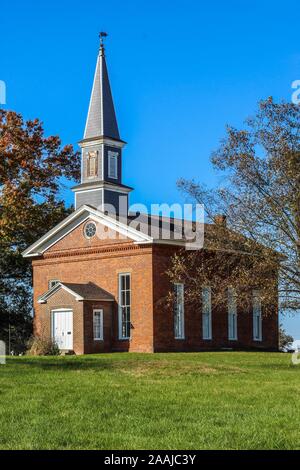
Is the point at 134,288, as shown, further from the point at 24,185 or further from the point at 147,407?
the point at 147,407

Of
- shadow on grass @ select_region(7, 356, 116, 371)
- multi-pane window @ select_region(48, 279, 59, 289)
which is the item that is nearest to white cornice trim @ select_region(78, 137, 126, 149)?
multi-pane window @ select_region(48, 279, 59, 289)

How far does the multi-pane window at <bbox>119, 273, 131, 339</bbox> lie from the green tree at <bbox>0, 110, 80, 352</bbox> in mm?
8002

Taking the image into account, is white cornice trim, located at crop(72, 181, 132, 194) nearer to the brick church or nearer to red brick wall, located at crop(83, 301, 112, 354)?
the brick church

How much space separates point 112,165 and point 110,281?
7.36 metres

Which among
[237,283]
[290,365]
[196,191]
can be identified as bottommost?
[290,365]

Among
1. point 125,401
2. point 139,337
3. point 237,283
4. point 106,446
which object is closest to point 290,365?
point 237,283

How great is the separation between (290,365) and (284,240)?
4.70 m

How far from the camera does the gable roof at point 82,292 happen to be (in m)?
38.0

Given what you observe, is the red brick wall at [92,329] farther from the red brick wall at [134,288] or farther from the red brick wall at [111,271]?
the red brick wall at [111,271]

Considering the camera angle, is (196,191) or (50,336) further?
(50,336)

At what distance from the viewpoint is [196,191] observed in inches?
1196

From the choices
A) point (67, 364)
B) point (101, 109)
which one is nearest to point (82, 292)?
point (101, 109)

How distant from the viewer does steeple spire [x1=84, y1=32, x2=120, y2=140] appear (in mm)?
43750
